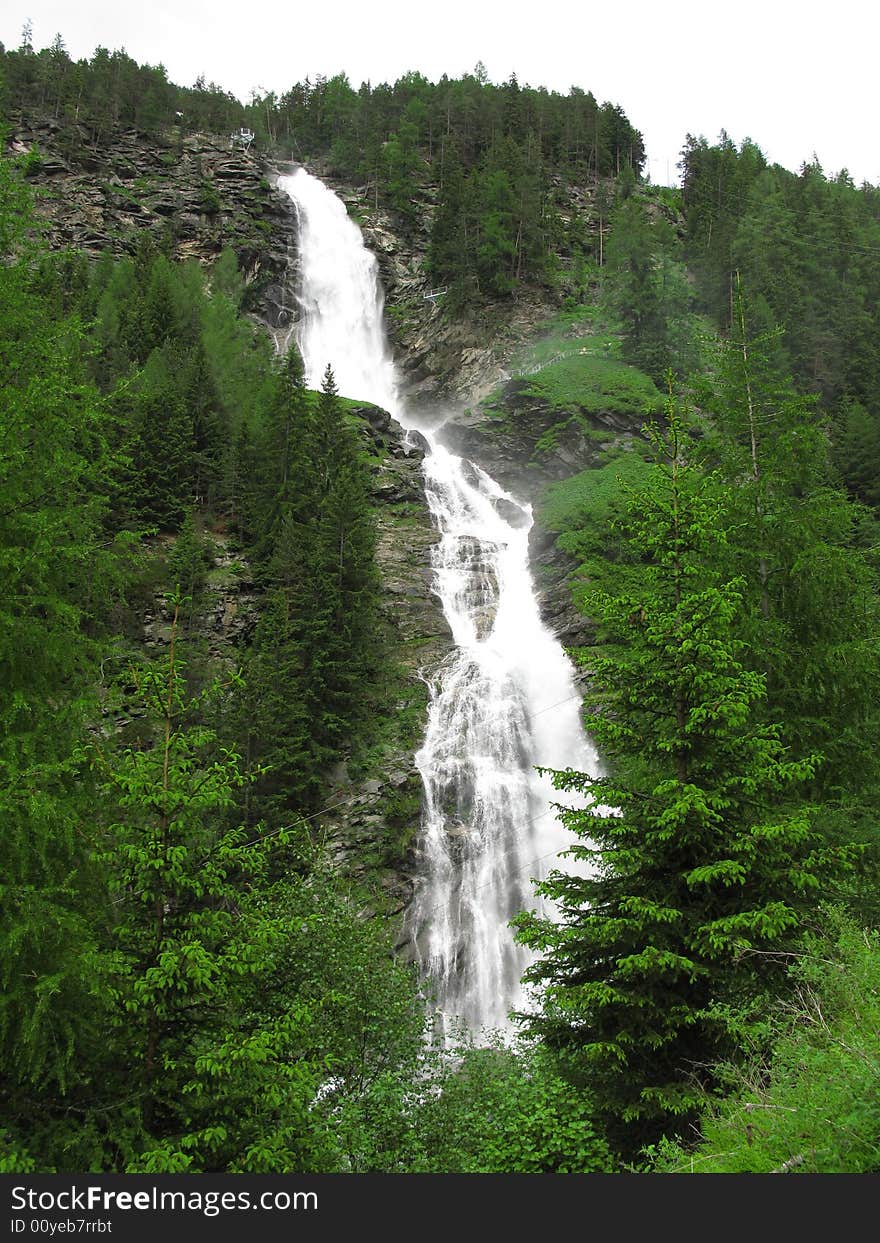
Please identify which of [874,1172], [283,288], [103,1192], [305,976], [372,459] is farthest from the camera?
[283,288]

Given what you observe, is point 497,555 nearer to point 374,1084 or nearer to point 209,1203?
point 374,1084

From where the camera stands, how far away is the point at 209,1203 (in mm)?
5801

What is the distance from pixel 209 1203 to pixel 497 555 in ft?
108

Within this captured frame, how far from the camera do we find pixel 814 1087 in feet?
17.5

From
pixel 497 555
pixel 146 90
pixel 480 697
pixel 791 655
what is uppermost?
pixel 146 90

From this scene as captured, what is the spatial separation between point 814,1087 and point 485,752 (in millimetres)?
21352

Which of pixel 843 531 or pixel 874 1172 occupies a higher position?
pixel 843 531

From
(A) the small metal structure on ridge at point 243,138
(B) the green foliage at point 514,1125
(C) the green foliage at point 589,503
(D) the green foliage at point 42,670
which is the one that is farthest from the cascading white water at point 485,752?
(A) the small metal structure on ridge at point 243,138

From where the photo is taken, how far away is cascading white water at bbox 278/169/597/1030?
21656 millimetres

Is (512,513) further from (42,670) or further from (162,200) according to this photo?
(162,200)

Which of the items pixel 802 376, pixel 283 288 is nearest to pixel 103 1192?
pixel 802 376

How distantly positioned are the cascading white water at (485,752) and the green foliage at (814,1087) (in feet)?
13.0

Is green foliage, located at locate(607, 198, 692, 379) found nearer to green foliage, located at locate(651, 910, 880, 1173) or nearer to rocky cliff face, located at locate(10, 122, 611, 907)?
rocky cliff face, located at locate(10, 122, 611, 907)

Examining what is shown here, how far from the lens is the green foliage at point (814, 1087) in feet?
16.3
